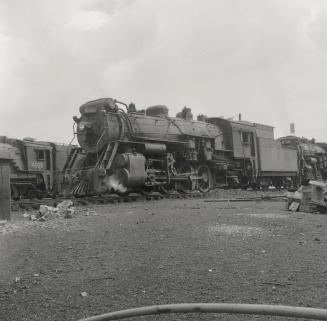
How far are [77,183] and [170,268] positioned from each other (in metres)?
9.85

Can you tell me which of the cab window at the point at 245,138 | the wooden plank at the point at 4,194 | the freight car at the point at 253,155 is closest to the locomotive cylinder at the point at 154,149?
Answer: the freight car at the point at 253,155

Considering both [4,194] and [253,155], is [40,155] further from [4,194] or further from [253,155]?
[4,194]

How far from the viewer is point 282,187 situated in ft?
78.9

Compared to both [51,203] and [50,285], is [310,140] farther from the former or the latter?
[50,285]

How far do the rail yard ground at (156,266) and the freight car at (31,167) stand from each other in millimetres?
11958

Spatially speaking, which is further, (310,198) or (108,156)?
(108,156)

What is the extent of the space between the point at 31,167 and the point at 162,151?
750cm

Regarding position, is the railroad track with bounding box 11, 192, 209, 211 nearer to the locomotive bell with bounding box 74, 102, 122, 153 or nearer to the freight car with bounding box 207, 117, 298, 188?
the locomotive bell with bounding box 74, 102, 122, 153

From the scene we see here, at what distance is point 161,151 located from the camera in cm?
1532

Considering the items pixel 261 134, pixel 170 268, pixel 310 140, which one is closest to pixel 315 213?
pixel 170 268

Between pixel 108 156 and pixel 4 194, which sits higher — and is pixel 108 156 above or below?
above

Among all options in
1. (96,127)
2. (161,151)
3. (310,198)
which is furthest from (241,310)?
(161,151)

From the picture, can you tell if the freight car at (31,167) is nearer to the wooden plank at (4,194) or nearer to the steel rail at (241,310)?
the wooden plank at (4,194)

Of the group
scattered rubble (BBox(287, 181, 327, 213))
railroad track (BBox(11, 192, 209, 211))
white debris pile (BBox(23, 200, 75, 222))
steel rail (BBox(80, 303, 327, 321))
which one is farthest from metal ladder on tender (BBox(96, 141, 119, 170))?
steel rail (BBox(80, 303, 327, 321))
